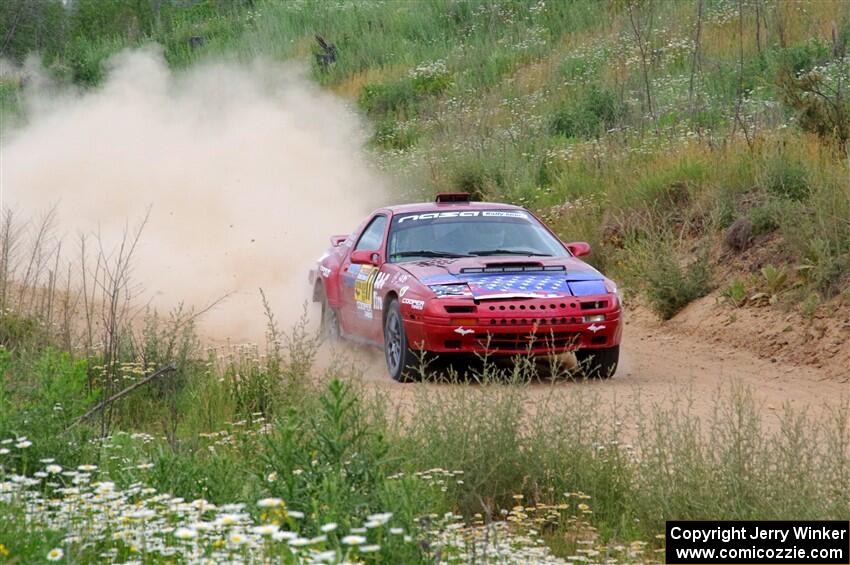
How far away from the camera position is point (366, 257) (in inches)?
514

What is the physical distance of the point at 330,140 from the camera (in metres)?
30.3

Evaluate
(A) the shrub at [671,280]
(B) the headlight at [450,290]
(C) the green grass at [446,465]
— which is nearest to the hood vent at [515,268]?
(B) the headlight at [450,290]

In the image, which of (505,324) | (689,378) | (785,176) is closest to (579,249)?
(689,378)

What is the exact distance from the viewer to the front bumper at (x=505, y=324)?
11750 mm

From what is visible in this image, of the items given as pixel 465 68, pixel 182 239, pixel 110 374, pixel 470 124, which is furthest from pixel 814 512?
pixel 465 68

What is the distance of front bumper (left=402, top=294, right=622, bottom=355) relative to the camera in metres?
11.8

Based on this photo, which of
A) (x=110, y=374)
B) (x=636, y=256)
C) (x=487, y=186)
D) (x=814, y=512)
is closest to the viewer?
(x=814, y=512)

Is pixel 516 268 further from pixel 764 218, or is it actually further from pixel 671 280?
pixel 764 218

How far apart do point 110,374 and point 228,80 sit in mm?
27980

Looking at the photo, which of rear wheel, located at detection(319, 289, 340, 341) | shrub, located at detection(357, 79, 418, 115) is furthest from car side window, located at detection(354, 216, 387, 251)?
shrub, located at detection(357, 79, 418, 115)

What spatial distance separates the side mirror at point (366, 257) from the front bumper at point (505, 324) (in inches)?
48.4

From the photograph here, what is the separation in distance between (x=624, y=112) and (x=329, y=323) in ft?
37.1

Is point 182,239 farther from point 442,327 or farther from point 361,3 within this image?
point 361,3

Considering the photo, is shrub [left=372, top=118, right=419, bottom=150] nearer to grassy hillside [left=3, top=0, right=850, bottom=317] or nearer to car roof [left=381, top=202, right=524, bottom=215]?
grassy hillside [left=3, top=0, right=850, bottom=317]
